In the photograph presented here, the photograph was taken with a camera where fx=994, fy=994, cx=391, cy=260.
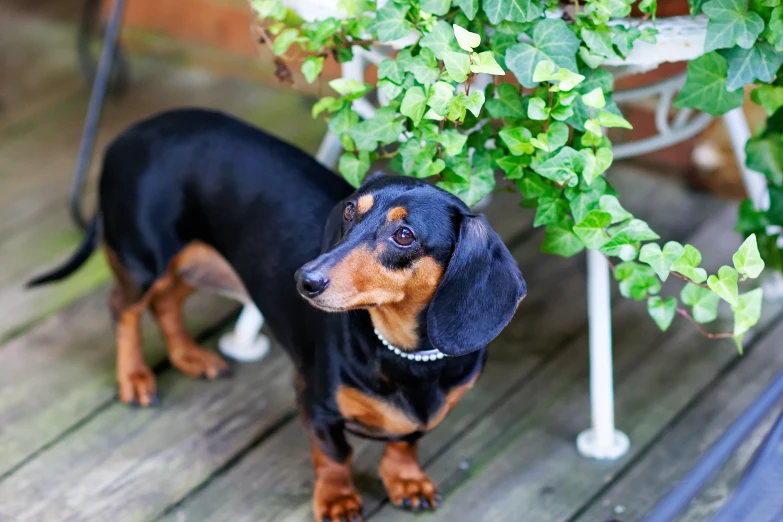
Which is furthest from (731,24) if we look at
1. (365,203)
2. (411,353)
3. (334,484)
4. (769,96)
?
(334,484)

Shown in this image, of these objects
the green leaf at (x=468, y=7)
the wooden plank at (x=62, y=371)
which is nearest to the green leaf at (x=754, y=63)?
the green leaf at (x=468, y=7)

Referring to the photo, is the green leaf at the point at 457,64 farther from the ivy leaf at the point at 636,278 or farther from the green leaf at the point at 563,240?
the ivy leaf at the point at 636,278

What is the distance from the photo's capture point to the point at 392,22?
1.81 metres

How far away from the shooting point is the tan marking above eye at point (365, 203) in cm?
173

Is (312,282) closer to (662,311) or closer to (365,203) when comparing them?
(365,203)

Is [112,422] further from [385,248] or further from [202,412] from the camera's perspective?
[385,248]

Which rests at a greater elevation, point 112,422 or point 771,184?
point 771,184

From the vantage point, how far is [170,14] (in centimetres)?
398

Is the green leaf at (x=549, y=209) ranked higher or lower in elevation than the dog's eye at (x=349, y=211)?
lower

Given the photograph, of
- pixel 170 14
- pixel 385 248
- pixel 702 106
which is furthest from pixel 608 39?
pixel 170 14

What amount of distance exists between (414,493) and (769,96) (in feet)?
3.59

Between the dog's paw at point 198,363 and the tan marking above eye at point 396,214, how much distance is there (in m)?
1.03

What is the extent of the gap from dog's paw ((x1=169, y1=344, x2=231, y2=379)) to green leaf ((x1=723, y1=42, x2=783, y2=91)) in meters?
1.44

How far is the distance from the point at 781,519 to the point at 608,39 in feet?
2.80
